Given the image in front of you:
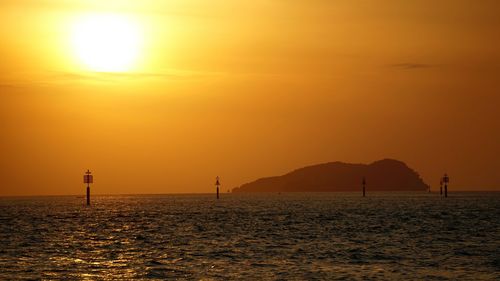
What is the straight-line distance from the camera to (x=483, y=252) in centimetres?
6134

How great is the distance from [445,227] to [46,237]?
1771 inches

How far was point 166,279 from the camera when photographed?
151ft

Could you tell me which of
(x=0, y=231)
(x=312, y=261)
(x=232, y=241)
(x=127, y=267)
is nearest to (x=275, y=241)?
(x=232, y=241)

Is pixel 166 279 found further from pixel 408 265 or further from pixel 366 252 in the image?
pixel 366 252

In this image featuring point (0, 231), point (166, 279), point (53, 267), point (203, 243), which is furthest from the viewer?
point (0, 231)

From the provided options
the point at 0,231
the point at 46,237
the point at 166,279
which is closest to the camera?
the point at 166,279

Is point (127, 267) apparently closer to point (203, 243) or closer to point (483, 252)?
point (203, 243)

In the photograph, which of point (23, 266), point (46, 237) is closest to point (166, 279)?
point (23, 266)

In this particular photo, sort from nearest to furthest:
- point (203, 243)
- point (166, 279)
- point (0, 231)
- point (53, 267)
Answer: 1. point (166, 279)
2. point (53, 267)
3. point (203, 243)
4. point (0, 231)

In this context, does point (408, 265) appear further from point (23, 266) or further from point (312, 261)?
point (23, 266)

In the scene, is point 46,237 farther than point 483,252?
Yes

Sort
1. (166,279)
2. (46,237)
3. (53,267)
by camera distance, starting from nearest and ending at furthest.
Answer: (166,279), (53,267), (46,237)

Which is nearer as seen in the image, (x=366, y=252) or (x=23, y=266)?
(x=23, y=266)

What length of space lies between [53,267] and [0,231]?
44.9 meters
